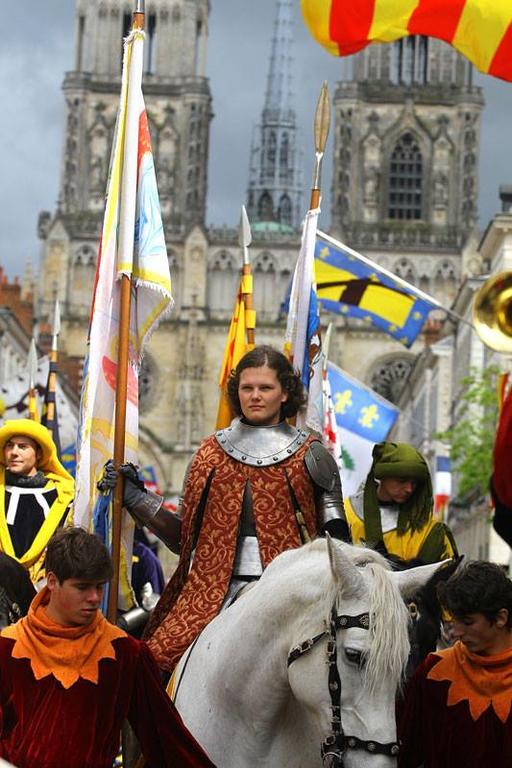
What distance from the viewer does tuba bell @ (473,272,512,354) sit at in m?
5.27

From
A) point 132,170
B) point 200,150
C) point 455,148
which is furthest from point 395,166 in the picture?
point 132,170

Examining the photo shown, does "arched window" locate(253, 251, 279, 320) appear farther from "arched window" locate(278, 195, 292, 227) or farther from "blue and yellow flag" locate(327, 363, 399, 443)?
"blue and yellow flag" locate(327, 363, 399, 443)

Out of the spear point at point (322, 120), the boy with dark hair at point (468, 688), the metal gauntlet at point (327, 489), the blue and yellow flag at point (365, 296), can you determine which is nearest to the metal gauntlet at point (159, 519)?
the metal gauntlet at point (327, 489)

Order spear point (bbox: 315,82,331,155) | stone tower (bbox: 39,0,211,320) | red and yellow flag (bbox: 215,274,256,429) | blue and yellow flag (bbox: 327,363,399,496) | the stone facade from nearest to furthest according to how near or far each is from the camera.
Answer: spear point (bbox: 315,82,331,155), red and yellow flag (bbox: 215,274,256,429), blue and yellow flag (bbox: 327,363,399,496), the stone facade, stone tower (bbox: 39,0,211,320)

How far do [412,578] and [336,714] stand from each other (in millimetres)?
551

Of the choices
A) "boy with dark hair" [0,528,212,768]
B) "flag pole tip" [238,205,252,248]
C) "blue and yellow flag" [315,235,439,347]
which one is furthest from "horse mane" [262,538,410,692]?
"blue and yellow flag" [315,235,439,347]

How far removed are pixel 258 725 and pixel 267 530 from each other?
42.8 inches

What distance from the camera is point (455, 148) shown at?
9725cm

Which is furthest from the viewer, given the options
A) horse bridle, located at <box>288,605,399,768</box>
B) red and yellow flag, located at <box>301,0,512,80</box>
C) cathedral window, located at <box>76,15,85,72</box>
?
cathedral window, located at <box>76,15,85,72</box>

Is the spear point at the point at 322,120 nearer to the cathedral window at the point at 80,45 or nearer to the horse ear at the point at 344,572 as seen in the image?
the horse ear at the point at 344,572

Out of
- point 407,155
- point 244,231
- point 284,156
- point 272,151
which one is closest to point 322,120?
point 244,231

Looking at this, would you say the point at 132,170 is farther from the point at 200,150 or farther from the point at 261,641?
the point at 200,150

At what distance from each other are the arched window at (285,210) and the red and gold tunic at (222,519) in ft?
439

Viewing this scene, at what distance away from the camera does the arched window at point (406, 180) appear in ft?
318
